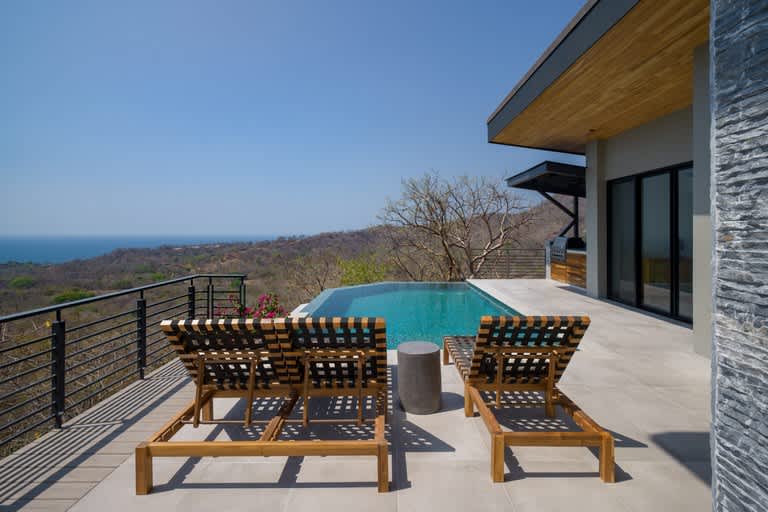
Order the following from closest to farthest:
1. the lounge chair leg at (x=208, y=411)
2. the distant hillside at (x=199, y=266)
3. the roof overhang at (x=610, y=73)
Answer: the lounge chair leg at (x=208, y=411)
the roof overhang at (x=610, y=73)
the distant hillside at (x=199, y=266)

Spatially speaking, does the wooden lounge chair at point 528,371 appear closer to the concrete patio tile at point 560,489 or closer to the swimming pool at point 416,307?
the concrete patio tile at point 560,489

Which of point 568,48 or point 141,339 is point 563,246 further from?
point 141,339

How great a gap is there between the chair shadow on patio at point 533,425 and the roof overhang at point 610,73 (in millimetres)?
3453

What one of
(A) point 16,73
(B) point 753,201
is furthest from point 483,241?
(A) point 16,73

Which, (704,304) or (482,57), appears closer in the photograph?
(704,304)

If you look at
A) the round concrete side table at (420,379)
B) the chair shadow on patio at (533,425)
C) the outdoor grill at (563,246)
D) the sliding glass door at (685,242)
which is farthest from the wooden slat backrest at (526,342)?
the outdoor grill at (563,246)

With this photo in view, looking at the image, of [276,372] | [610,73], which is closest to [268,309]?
[276,372]

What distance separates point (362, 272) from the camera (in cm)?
1401

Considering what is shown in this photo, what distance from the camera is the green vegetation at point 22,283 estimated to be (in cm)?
2349

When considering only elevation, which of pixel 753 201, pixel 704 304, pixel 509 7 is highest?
pixel 509 7

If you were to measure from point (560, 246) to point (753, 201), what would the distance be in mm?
9957

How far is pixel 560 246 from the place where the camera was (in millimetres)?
10609

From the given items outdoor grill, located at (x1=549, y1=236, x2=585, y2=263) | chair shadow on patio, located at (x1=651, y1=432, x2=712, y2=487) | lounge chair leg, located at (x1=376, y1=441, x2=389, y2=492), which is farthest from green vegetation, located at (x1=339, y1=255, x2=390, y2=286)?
lounge chair leg, located at (x1=376, y1=441, x2=389, y2=492)

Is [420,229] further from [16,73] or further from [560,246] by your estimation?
[16,73]
